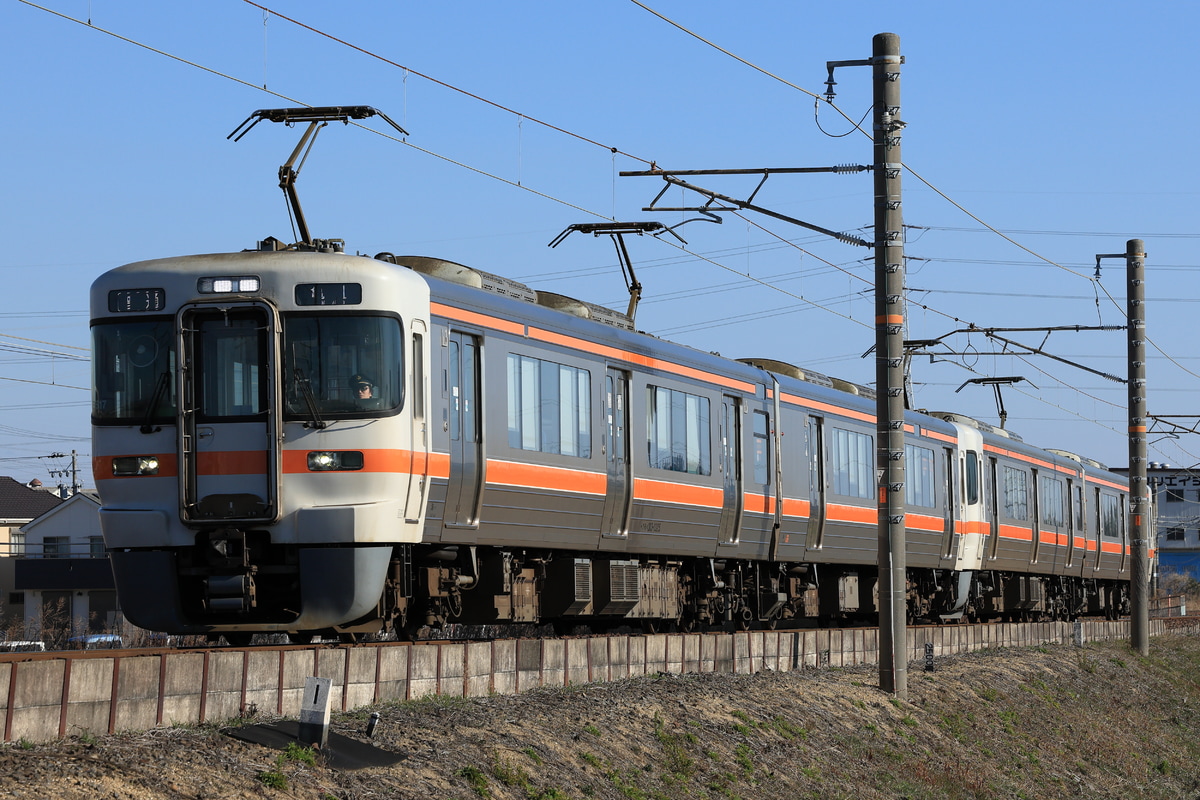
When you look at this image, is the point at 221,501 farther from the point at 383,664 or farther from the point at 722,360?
the point at 722,360

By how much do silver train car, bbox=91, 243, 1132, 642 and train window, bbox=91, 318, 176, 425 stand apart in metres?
0.02

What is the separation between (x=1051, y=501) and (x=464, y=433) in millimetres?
22621

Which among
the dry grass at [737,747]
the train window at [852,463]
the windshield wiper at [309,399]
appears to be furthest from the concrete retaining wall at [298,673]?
the train window at [852,463]

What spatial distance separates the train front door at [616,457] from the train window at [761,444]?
352cm

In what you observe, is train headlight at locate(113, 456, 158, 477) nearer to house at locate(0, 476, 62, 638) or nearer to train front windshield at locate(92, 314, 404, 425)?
train front windshield at locate(92, 314, 404, 425)

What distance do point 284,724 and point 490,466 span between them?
14.9 feet

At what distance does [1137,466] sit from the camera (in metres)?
29.7

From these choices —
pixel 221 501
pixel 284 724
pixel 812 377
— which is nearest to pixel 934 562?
pixel 812 377

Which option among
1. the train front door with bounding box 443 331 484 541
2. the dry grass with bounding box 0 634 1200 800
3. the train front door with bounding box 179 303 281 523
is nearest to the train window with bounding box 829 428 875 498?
the dry grass with bounding box 0 634 1200 800

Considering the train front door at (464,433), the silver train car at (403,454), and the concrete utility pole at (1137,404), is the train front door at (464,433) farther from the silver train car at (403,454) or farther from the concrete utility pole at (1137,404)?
the concrete utility pole at (1137,404)

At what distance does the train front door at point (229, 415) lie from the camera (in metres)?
12.2

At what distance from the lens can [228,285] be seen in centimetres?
1256

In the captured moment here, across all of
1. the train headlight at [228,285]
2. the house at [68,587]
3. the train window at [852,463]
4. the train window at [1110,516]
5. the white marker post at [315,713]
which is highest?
the train headlight at [228,285]

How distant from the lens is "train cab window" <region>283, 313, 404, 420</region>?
12406 mm
